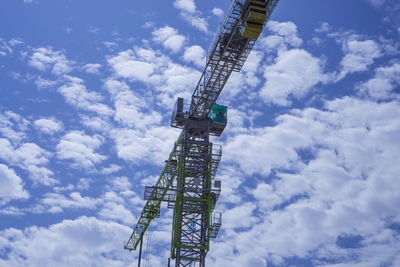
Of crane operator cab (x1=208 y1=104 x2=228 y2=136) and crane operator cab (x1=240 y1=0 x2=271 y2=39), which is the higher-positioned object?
crane operator cab (x1=240 y1=0 x2=271 y2=39)

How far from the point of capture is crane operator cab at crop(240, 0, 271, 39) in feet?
139

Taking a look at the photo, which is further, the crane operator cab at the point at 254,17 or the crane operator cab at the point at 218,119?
the crane operator cab at the point at 218,119

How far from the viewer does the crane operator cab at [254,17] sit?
139ft

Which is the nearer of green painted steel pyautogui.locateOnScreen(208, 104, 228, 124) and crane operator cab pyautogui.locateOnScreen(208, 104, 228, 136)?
crane operator cab pyautogui.locateOnScreen(208, 104, 228, 136)

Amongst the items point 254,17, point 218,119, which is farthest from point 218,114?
point 254,17

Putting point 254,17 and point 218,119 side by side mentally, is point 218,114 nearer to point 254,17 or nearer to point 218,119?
point 218,119

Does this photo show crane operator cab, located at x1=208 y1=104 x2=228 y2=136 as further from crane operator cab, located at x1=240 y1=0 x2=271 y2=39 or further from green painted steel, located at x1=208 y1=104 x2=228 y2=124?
crane operator cab, located at x1=240 y1=0 x2=271 y2=39

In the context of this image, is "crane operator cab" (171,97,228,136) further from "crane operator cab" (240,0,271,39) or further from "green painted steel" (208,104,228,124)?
"crane operator cab" (240,0,271,39)

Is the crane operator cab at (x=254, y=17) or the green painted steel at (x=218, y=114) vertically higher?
the crane operator cab at (x=254, y=17)

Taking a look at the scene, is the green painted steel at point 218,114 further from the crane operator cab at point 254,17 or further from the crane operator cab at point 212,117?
the crane operator cab at point 254,17

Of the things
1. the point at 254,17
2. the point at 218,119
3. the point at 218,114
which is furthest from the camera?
the point at 218,114

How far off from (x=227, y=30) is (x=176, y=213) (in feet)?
60.9

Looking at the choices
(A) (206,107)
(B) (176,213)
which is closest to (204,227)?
(B) (176,213)

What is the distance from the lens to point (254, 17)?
42.5 m
